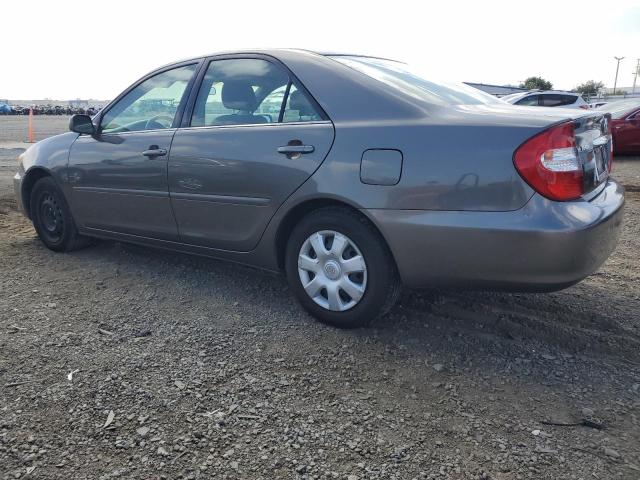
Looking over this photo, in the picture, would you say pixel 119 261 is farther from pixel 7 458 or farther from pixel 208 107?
pixel 7 458

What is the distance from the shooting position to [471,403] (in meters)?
2.55

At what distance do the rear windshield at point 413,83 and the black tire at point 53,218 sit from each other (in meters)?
2.79

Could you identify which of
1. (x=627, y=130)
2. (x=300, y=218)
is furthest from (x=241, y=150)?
(x=627, y=130)

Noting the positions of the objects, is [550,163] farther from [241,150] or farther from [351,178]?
[241,150]

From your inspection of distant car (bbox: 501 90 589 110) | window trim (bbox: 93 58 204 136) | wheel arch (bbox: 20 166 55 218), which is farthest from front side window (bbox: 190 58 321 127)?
distant car (bbox: 501 90 589 110)

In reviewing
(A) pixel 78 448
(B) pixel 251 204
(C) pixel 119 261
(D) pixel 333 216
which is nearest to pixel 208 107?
(B) pixel 251 204

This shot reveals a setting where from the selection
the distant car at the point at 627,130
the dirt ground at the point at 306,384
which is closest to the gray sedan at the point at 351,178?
the dirt ground at the point at 306,384

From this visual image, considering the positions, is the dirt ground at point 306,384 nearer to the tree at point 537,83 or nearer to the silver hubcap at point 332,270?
the silver hubcap at point 332,270

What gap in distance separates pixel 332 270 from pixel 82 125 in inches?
102

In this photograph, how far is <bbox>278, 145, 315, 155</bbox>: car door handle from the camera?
126 inches

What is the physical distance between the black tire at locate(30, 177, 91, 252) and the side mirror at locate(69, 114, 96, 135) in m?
0.61

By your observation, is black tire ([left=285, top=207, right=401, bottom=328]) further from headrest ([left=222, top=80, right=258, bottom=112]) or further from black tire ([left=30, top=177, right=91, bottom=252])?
black tire ([left=30, top=177, right=91, bottom=252])

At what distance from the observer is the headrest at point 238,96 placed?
3643 millimetres

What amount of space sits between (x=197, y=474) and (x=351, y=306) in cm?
136
